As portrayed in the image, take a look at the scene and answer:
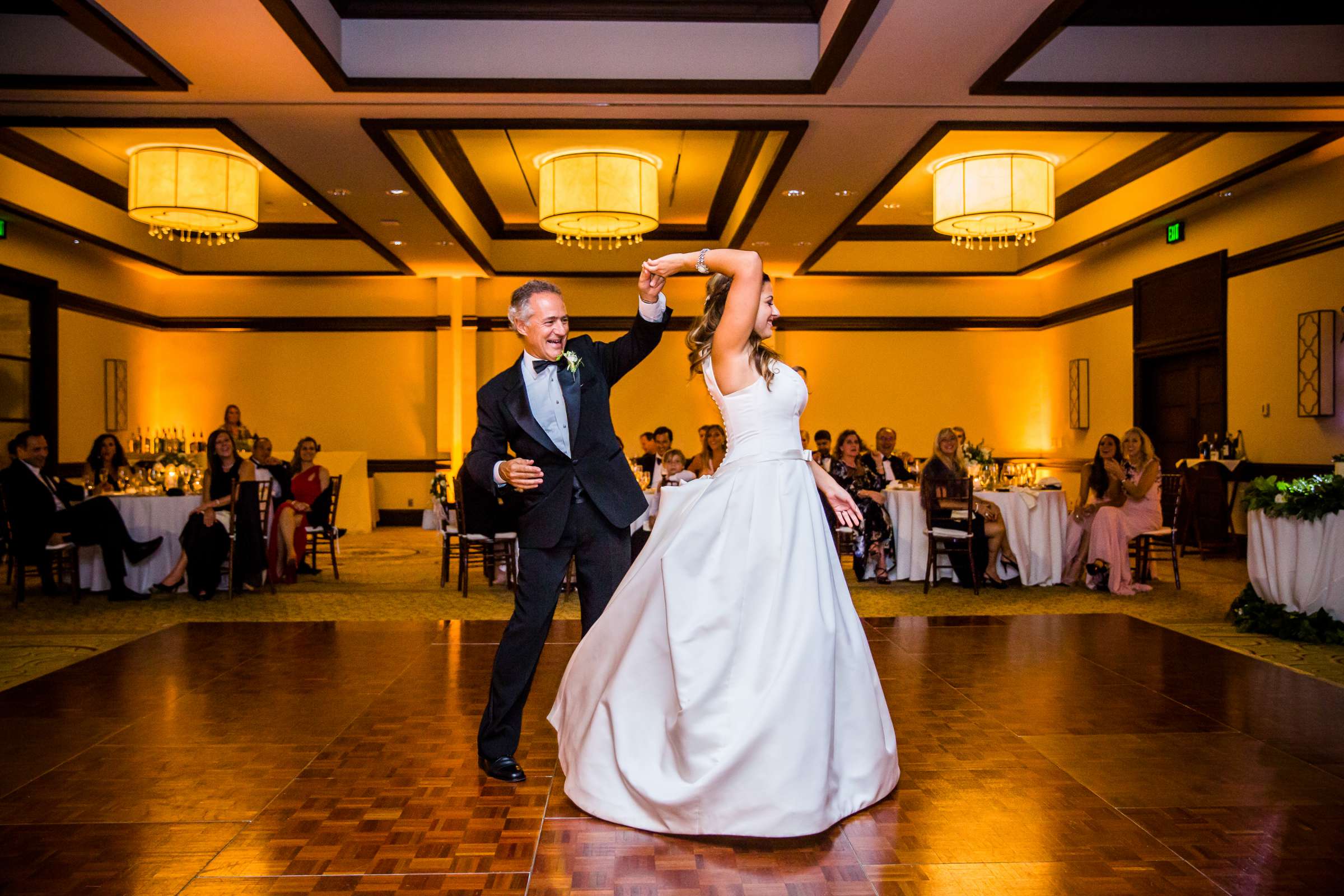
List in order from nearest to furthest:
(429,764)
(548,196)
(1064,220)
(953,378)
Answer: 1. (429,764)
2. (548,196)
3. (1064,220)
4. (953,378)

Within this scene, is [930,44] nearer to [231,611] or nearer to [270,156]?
[270,156]

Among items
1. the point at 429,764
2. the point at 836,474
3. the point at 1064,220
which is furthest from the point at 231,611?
the point at 1064,220

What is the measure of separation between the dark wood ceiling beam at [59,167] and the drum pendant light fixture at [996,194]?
8054 mm

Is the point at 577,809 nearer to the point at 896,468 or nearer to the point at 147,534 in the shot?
the point at 147,534

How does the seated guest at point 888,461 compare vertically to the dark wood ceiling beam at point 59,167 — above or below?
below

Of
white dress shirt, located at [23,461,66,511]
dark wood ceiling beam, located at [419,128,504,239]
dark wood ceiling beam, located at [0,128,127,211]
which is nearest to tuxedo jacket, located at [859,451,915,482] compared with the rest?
dark wood ceiling beam, located at [419,128,504,239]

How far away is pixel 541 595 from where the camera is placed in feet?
9.80

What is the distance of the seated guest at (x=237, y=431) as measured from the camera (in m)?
7.89

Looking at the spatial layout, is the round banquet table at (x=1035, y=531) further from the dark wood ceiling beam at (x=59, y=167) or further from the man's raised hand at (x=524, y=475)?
the dark wood ceiling beam at (x=59, y=167)

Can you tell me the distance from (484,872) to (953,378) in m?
12.9

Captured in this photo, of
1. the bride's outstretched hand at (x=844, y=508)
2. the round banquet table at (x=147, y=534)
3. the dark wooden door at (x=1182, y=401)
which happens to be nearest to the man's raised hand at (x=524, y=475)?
the bride's outstretched hand at (x=844, y=508)

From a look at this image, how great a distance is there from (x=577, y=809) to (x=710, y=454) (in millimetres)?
5792

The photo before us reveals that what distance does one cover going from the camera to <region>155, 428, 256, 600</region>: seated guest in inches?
288

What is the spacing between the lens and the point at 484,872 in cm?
243
